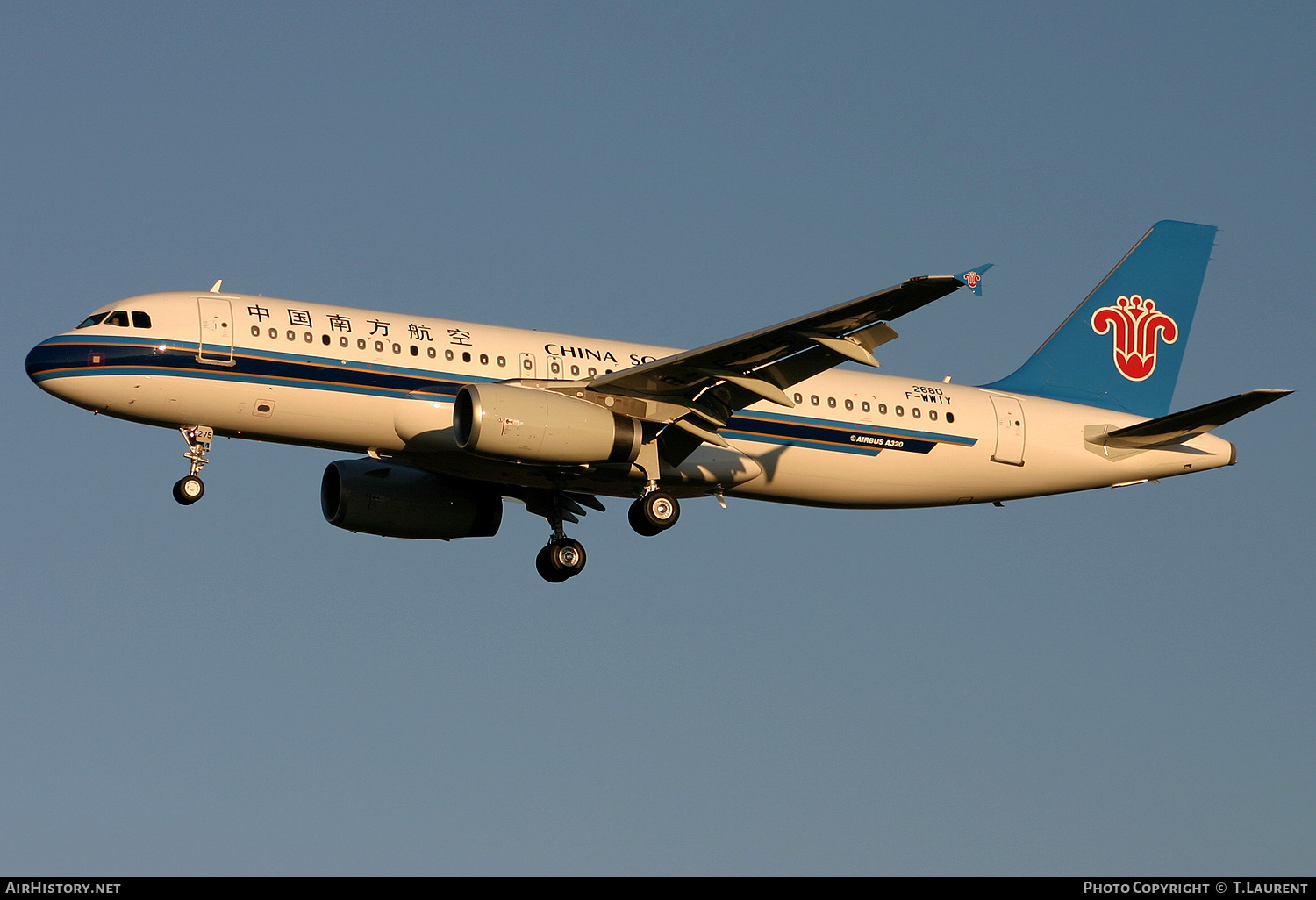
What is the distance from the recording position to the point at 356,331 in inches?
1230

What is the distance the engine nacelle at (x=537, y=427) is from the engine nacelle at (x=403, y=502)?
565 centimetres

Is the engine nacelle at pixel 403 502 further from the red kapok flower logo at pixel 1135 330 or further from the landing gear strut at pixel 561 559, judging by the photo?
the red kapok flower logo at pixel 1135 330

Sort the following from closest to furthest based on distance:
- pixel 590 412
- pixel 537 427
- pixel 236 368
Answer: pixel 537 427, pixel 236 368, pixel 590 412

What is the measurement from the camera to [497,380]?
32156mm

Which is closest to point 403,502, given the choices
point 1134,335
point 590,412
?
point 590,412

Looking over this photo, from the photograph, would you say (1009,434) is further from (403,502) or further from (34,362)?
(34,362)

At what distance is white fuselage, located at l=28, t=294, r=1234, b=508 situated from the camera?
30.3m

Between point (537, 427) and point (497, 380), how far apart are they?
2460 mm

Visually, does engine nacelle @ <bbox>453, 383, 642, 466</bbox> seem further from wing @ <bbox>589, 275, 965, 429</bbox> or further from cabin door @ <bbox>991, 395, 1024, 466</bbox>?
cabin door @ <bbox>991, 395, 1024, 466</bbox>

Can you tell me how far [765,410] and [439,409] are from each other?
7219 millimetres

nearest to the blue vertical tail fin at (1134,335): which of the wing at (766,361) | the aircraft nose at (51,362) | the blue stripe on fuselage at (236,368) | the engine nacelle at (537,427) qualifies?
the wing at (766,361)

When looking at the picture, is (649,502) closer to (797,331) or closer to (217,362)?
(797,331)

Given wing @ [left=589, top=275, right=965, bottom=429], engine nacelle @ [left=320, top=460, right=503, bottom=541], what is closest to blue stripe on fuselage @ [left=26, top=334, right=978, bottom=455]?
wing @ [left=589, top=275, right=965, bottom=429]
